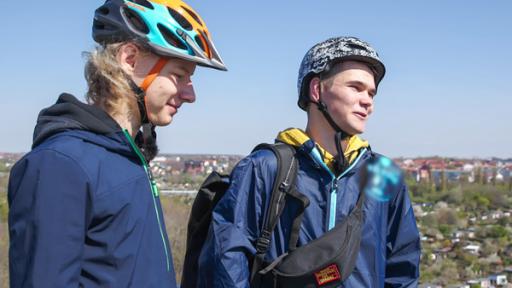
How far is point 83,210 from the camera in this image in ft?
5.01

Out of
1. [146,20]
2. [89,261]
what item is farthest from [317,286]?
[146,20]

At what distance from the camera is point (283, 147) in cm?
270

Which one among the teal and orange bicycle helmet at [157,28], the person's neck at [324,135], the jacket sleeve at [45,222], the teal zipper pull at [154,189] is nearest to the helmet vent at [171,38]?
the teal and orange bicycle helmet at [157,28]

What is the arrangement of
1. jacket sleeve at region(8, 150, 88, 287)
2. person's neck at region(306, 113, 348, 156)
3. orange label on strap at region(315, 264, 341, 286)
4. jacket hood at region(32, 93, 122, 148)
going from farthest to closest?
person's neck at region(306, 113, 348, 156) → orange label on strap at region(315, 264, 341, 286) → jacket hood at region(32, 93, 122, 148) → jacket sleeve at region(8, 150, 88, 287)

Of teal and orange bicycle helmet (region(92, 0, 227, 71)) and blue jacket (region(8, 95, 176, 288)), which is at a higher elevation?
teal and orange bicycle helmet (region(92, 0, 227, 71))

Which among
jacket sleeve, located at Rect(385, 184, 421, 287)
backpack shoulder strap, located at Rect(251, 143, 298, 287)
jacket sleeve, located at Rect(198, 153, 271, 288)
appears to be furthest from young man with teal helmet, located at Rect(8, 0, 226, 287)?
jacket sleeve, located at Rect(385, 184, 421, 287)

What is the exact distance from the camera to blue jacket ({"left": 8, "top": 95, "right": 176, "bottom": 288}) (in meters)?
1.45

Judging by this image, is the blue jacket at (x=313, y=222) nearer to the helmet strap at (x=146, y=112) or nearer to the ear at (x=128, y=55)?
the helmet strap at (x=146, y=112)

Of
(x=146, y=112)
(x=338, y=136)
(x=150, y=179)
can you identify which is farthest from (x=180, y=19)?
(x=338, y=136)

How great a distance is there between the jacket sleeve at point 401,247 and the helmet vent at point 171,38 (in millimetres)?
1429

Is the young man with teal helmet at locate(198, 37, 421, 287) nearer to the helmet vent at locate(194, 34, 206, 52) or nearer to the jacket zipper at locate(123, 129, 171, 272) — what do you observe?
the jacket zipper at locate(123, 129, 171, 272)

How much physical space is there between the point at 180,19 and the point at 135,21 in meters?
0.20

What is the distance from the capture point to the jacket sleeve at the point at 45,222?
1.44 metres

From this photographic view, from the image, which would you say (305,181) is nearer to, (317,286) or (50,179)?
(317,286)
